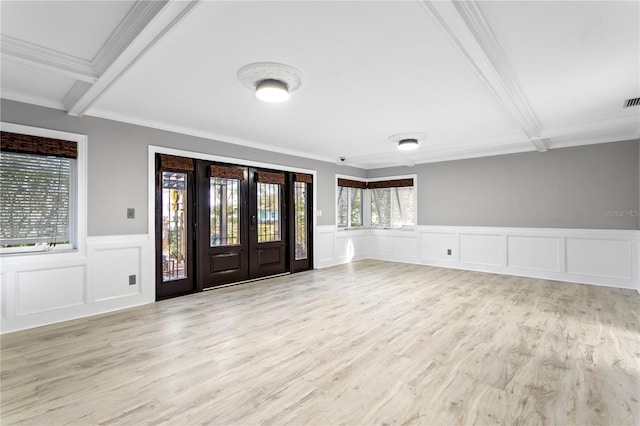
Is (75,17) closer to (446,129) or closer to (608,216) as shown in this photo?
(446,129)

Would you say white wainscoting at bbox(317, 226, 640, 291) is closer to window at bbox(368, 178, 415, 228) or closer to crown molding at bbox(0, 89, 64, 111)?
window at bbox(368, 178, 415, 228)

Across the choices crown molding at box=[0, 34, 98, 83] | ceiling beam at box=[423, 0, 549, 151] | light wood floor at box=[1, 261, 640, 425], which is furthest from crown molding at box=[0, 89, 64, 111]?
ceiling beam at box=[423, 0, 549, 151]

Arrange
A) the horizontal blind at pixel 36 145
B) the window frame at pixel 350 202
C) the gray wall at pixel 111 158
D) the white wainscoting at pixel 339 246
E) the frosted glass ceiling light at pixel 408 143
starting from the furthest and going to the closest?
the window frame at pixel 350 202
the white wainscoting at pixel 339 246
the frosted glass ceiling light at pixel 408 143
the gray wall at pixel 111 158
the horizontal blind at pixel 36 145

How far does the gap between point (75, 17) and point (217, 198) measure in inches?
131

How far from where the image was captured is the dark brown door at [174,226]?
4.56 m

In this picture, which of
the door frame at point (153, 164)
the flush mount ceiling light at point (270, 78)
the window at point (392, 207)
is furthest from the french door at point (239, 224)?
the window at point (392, 207)

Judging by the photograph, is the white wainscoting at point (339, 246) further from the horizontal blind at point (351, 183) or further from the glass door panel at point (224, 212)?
the glass door panel at point (224, 212)

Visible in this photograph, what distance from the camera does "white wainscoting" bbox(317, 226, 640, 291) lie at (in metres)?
5.28

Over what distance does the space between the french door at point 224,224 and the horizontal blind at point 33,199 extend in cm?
107

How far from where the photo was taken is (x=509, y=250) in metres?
6.31

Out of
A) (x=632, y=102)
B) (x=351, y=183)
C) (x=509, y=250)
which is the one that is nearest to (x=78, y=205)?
(x=351, y=183)

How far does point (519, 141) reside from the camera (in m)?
5.28

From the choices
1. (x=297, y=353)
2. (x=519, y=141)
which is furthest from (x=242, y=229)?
(x=519, y=141)

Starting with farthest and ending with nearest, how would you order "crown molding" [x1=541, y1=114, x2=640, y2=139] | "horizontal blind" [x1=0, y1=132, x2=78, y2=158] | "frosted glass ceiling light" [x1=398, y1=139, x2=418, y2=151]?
"frosted glass ceiling light" [x1=398, y1=139, x2=418, y2=151] → "crown molding" [x1=541, y1=114, x2=640, y2=139] → "horizontal blind" [x1=0, y1=132, x2=78, y2=158]
